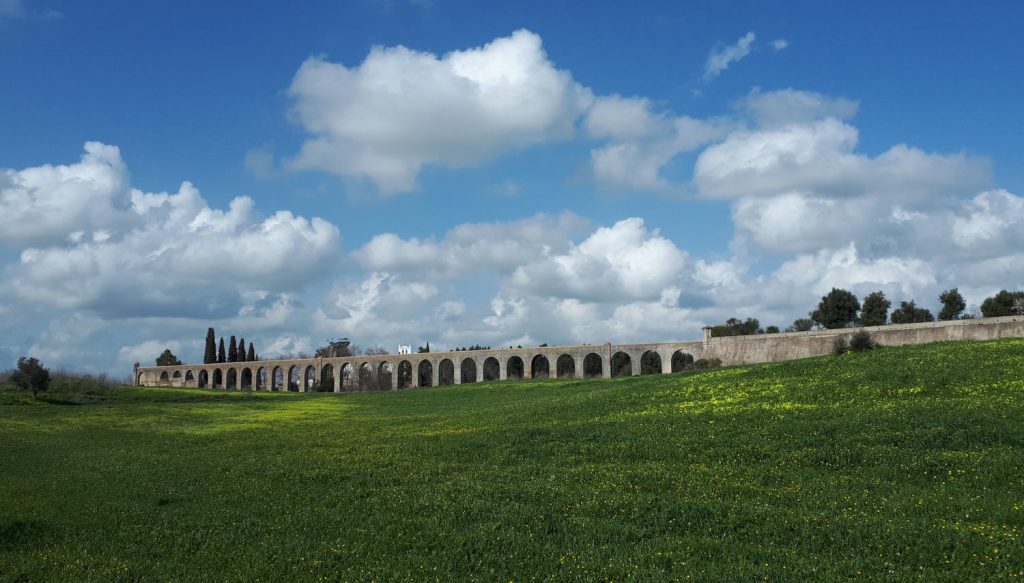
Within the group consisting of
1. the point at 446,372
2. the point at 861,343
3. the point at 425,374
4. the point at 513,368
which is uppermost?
the point at 861,343

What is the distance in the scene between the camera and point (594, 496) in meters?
12.4

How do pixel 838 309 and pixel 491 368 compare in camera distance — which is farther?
pixel 491 368

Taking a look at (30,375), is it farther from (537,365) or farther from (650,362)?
(650,362)

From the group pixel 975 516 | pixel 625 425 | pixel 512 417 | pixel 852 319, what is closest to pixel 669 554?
pixel 975 516

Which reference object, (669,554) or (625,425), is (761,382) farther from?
(669,554)

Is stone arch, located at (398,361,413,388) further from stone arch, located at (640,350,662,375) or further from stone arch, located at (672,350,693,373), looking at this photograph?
stone arch, located at (672,350,693,373)

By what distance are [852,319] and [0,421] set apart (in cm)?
7218

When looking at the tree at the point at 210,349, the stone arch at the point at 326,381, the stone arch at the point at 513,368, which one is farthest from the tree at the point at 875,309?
the tree at the point at 210,349

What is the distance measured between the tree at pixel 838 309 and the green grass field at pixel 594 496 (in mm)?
51755

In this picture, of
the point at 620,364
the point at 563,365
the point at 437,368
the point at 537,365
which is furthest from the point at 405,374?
the point at 620,364

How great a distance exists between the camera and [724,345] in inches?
2383

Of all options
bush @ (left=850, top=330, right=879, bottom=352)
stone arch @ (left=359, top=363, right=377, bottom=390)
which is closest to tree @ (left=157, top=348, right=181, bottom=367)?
stone arch @ (left=359, top=363, right=377, bottom=390)

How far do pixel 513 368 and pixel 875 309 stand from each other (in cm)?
4206

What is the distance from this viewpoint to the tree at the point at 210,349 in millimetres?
116188
